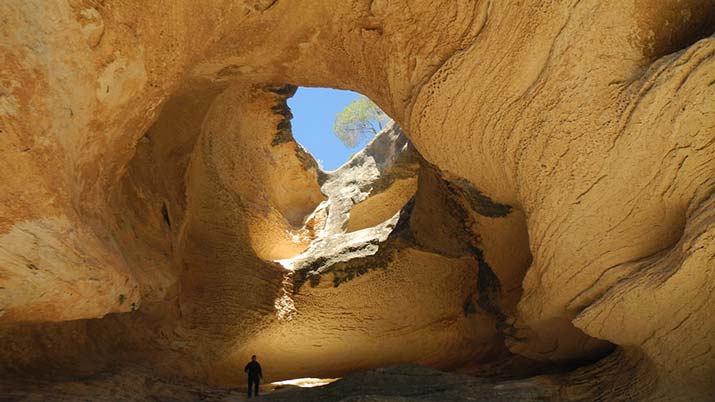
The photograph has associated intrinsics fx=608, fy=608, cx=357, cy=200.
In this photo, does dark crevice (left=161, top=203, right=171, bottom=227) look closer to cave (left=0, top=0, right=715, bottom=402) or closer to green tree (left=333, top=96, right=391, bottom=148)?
cave (left=0, top=0, right=715, bottom=402)

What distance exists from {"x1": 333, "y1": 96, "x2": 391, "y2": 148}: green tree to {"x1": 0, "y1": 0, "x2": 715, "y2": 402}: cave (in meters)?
9.67

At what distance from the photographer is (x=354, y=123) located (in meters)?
16.1

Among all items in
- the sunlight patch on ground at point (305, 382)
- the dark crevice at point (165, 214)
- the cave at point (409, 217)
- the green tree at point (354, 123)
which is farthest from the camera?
the green tree at point (354, 123)

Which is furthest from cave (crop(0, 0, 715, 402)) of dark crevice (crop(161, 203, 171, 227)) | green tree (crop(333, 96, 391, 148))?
green tree (crop(333, 96, 391, 148))

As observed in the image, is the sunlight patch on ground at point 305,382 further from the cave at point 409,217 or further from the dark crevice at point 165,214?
the dark crevice at point 165,214

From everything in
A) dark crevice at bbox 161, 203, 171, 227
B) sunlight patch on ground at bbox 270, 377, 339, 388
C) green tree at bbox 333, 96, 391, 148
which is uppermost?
green tree at bbox 333, 96, 391, 148

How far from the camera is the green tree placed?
15.6 metres

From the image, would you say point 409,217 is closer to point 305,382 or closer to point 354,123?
point 305,382

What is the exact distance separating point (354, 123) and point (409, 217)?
10064 mm

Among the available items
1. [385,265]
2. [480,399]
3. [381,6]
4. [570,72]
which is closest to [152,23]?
[381,6]

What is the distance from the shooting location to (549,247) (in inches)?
147

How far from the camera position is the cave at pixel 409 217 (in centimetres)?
303

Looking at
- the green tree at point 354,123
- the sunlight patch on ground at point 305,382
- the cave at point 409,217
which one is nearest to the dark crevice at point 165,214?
the cave at point 409,217

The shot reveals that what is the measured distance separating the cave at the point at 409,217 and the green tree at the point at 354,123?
9669mm
